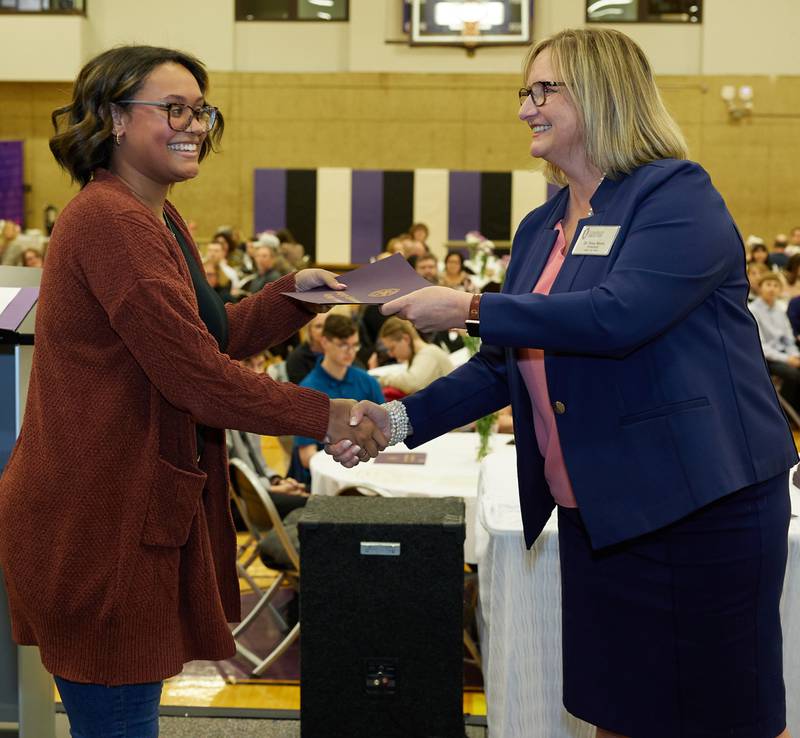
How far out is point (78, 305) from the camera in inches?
75.9

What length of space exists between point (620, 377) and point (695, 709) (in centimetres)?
65

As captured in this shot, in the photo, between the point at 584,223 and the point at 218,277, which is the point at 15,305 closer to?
the point at 584,223

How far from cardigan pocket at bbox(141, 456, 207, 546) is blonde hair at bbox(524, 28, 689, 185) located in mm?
970

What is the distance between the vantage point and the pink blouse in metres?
2.20

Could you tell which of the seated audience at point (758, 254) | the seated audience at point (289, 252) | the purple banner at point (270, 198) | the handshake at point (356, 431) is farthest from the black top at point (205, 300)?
the purple banner at point (270, 198)

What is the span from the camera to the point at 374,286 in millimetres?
2391

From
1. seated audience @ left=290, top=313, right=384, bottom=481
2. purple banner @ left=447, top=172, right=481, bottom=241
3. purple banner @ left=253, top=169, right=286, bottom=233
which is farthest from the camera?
purple banner @ left=253, top=169, right=286, bottom=233

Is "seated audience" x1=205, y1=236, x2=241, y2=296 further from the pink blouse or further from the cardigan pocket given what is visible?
the cardigan pocket

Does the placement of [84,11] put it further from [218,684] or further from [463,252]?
[218,684]

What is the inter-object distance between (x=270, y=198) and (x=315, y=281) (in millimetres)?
16306

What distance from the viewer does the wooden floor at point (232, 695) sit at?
4086 mm

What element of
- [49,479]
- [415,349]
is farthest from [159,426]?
[415,349]

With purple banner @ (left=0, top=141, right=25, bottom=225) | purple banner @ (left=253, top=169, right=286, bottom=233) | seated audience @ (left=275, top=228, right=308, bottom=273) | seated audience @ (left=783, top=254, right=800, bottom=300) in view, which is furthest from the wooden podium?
purple banner @ (left=0, top=141, right=25, bottom=225)

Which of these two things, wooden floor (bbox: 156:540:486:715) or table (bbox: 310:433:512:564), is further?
table (bbox: 310:433:512:564)
